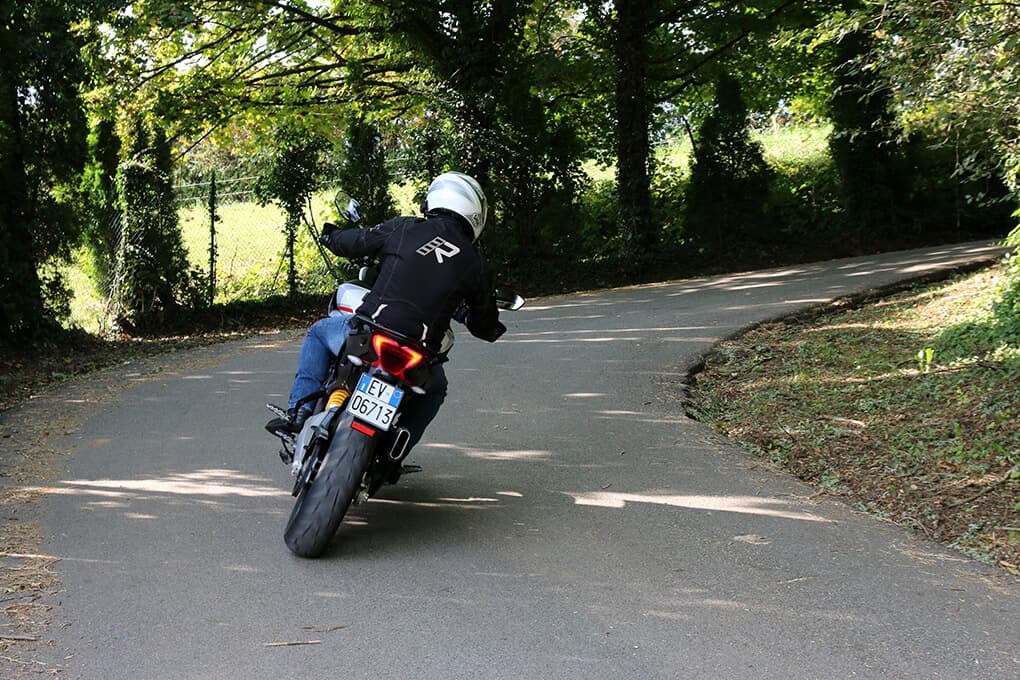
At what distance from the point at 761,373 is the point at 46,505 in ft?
21.0

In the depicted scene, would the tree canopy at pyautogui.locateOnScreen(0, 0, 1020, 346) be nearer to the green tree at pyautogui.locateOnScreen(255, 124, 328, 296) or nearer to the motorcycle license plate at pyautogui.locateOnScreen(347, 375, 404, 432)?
the green tree at pyautogui.locateOnScreen(255, 124, 328, 296)

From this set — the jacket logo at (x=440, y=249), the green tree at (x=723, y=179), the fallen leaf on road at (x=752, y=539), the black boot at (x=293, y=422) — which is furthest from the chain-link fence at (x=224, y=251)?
the fallen leaf on road at (x=752, y=539)

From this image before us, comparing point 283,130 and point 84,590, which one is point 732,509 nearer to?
point 84,590

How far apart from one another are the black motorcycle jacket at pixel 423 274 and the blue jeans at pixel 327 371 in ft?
1.07

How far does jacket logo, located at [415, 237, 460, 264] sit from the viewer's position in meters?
5.36

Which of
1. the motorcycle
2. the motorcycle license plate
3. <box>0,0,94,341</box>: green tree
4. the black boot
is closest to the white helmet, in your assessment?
the motorcycle

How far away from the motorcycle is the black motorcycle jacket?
10 centimetres

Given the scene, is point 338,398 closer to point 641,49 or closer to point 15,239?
point 15,239

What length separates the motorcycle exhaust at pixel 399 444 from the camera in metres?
5.34

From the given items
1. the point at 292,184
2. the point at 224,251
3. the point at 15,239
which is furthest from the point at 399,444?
the point at 292,184

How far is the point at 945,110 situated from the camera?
8.85 metres

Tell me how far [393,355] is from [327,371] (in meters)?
0.84

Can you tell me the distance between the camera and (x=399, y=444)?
539 cm

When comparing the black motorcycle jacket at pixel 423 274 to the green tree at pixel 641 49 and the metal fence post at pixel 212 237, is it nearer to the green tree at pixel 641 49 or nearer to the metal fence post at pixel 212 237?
the metal fence post at pixel 212 237
